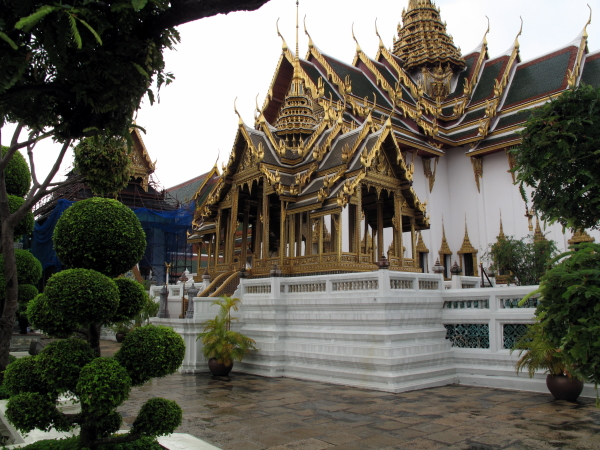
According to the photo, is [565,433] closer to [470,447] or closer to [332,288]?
[470,447]

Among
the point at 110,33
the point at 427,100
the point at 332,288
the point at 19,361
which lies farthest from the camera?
the point at 427,100

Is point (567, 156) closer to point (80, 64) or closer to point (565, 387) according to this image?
point (565, 387)

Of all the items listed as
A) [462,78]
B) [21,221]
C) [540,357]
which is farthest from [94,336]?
[462,78]

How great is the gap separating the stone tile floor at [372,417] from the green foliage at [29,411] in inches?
67.3

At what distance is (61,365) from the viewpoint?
3555mm

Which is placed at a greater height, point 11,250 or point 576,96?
point 576,96

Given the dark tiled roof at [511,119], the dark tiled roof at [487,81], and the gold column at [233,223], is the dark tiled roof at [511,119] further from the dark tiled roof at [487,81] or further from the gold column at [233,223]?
the gold column at [233,223]

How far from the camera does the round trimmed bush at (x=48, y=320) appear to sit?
3668mm

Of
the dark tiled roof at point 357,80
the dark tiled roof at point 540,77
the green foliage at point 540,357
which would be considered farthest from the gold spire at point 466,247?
the green foliage at point 540,357

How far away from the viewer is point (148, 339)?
3787mm

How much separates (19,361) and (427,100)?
26026mm

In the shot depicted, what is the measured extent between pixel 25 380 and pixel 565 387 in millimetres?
6269

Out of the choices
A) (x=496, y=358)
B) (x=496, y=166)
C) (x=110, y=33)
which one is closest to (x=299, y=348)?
(x=496, y=358)

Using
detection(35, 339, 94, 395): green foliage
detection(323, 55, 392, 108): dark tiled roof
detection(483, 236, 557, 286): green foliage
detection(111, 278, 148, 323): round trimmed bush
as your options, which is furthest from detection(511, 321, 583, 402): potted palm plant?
detection(323, 55, 392, 108): dark tiled roof
